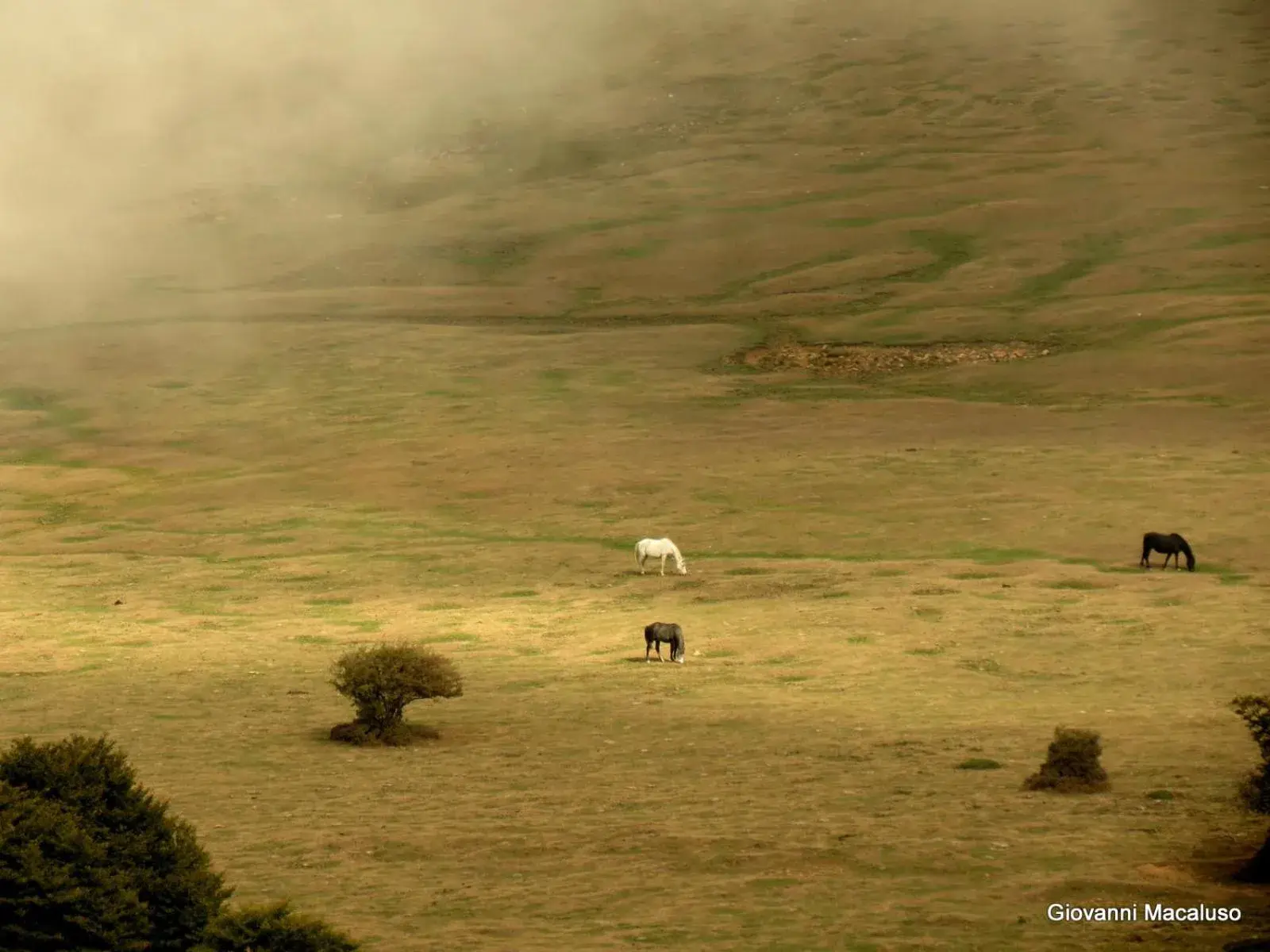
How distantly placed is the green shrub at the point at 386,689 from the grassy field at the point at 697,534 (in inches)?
23.8

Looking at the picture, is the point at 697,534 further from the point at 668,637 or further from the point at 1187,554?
the point at 668,637

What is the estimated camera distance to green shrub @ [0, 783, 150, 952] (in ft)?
35.0

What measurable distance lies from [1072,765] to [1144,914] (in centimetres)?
463

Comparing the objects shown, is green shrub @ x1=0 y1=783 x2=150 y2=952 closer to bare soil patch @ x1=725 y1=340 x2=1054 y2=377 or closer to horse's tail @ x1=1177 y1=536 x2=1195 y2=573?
horse's tail @ x1=1177 y1=536 x2=1195 y2=573

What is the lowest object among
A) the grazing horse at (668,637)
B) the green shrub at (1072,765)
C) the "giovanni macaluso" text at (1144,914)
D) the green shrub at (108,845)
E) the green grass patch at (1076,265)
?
the "giovanni macaluso" text at (1144,914)

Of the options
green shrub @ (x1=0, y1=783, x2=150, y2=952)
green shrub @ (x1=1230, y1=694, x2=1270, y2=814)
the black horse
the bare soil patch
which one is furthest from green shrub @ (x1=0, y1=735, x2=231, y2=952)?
the bare soil patch

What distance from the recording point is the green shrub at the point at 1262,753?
1734cm

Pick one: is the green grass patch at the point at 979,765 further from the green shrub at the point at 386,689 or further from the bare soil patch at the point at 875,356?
the bare soil patch at the point at 875,356

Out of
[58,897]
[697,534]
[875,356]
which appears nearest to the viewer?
[58,897]

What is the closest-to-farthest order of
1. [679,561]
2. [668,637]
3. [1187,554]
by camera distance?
[668,637] < [1187,554] < [679,561]

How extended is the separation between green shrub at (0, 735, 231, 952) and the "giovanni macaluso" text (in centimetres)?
734

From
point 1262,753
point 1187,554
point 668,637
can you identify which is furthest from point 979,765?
point 1187,554

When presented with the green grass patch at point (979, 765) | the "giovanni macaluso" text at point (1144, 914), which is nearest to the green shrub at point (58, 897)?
the "giovanni macaluso" text at point (1144, 914)

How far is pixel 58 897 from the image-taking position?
10.6 m
